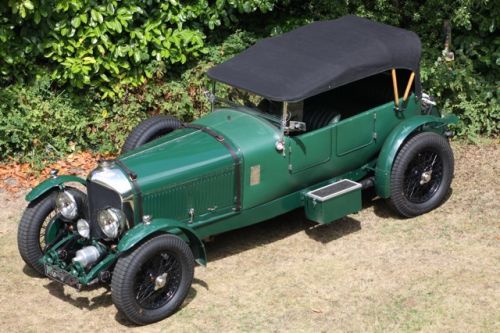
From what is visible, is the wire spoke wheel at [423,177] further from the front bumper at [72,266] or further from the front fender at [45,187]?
the front fender at [45,187]

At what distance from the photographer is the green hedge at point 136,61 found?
34.4 feet

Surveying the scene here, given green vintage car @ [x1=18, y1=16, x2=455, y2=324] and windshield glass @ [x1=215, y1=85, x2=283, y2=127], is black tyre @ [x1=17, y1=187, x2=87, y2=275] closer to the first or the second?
green vintage car @ [x1=18, y1=16, x2=455, y2=324]

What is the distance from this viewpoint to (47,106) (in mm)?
10641

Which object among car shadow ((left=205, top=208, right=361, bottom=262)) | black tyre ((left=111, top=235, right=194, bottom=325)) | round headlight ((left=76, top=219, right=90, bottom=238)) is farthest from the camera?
car shadow ((left=205, top=208, right=361, bottom=262))

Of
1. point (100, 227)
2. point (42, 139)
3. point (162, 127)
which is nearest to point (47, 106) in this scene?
point (42, 139)

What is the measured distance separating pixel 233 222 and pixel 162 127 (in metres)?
1.57

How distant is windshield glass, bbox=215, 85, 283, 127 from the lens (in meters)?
8.31

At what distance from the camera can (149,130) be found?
909 centimetres

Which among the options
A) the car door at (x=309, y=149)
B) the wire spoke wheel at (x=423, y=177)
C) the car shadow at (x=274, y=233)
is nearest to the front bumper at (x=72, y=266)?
the car shadow at (x=274, y=233)

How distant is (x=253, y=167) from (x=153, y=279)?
1.51 m

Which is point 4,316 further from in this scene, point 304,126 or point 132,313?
point 304,126

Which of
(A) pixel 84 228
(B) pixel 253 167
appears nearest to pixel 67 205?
(A) pixel 84 228

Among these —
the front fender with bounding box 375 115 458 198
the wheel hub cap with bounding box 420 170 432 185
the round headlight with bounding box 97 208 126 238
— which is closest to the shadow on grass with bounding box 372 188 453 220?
the front fender with bounding box 375 115 458 198

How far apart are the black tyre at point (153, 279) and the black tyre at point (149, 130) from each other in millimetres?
2026
